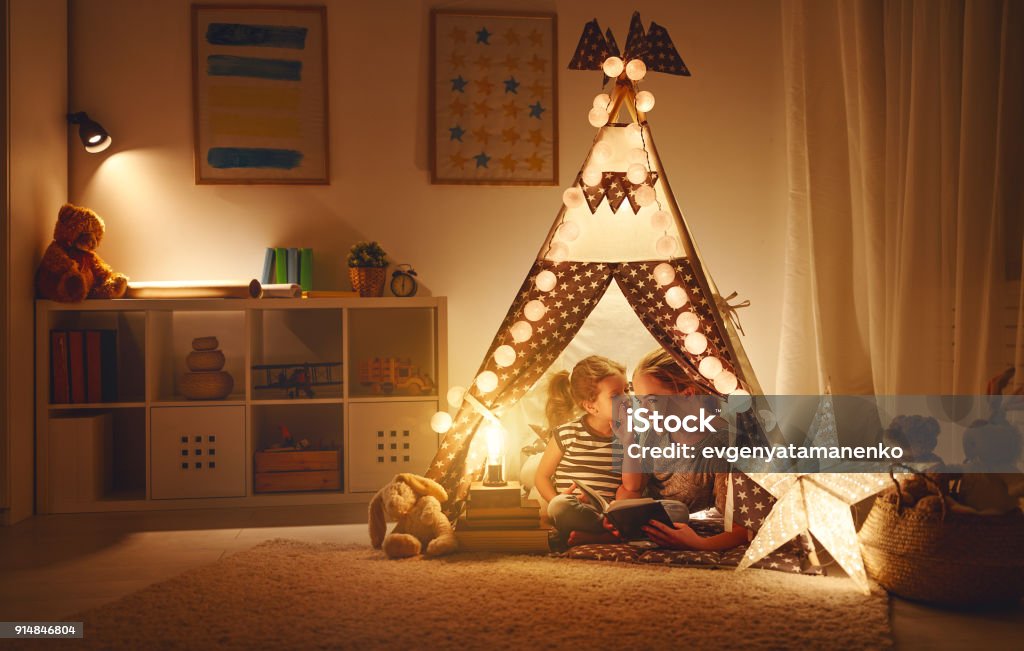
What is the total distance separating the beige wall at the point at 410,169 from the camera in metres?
3.67

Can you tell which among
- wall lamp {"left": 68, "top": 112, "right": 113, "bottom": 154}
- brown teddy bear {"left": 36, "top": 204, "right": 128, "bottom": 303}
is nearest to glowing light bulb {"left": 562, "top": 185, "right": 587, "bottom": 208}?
brown teddy bear {"left": 36, "top": 204, "right": 128, "bottom": 303}

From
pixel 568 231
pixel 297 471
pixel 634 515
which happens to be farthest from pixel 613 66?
pixel 297 471

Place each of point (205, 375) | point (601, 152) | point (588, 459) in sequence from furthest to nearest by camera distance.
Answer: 1. point (205, 375)
2. point (588, 459)
3. point (601, 152)

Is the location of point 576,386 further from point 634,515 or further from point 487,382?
point 634,515

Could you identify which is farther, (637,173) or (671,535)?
(637,173)

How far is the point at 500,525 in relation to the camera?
2.66 metres

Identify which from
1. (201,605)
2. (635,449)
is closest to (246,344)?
(201,605)

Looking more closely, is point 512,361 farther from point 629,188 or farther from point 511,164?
point 511,164

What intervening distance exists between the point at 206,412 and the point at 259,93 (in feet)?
4.65

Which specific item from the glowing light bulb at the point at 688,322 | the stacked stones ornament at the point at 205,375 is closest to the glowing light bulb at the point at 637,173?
the glowing light bulb at the point at 688,322

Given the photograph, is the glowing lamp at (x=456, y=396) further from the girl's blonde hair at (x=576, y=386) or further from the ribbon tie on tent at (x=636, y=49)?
the ribbon tie on tent at (x=636, y=49)

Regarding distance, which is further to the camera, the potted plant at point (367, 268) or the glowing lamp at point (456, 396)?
the potted plant at point (367, 268)

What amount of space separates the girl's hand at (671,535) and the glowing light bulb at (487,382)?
694 mm

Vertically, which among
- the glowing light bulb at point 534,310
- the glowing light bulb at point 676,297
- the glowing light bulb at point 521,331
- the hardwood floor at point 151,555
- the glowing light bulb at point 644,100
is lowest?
the hardwood floor at point 151,555
